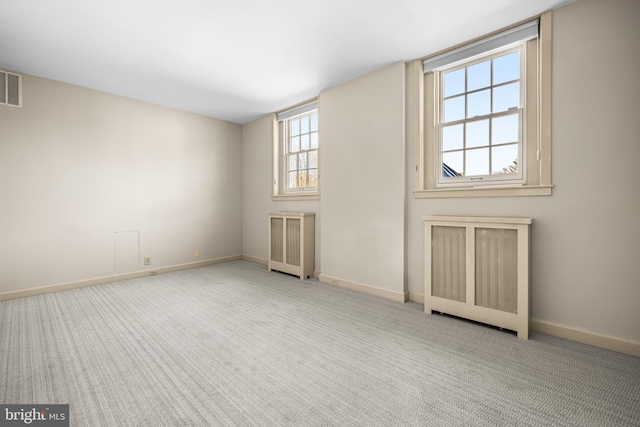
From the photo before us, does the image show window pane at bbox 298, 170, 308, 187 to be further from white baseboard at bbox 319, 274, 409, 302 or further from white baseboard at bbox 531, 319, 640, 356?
white baseboard at bbox 531, 319, 640, 356

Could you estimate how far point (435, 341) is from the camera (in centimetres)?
234

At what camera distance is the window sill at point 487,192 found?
2.49 m

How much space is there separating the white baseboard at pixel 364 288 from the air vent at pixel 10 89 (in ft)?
14.8

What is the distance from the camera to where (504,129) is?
9.16ft

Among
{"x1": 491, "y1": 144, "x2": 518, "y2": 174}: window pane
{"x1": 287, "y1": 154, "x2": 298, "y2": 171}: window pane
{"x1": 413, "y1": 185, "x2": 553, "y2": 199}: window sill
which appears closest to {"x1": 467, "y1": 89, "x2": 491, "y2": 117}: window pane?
{"x1": 491, "y1": 144, "x2": 518, "y2": 174}: window pane

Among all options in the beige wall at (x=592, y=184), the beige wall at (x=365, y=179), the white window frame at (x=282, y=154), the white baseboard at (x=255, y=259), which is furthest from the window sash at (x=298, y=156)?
the beige wall at (x=592, y=184)

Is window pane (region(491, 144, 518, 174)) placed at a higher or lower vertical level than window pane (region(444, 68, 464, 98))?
lower

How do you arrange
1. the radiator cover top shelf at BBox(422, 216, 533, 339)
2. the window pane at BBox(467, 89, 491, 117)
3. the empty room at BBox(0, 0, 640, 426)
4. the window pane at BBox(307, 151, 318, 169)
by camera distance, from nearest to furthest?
1. the empty room at BBox(0, 0, 640, 426)
2. the radiator cover top shelf at BBox(422, 216, 533, 339)
3. the window pane at BBox(467, 89, 491, 117)
4. the window pane at BBox(307, 151, 318, 169)

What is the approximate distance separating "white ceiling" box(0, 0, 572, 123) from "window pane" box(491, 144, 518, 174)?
114 cm

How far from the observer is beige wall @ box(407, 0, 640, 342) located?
2.14 metres

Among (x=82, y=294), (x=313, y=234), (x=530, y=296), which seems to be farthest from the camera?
(x=313, y=234)

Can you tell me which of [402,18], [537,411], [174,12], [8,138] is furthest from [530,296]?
[8,138]

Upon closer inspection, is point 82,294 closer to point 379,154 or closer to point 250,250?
point 250,250

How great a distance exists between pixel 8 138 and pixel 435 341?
5262 mm
